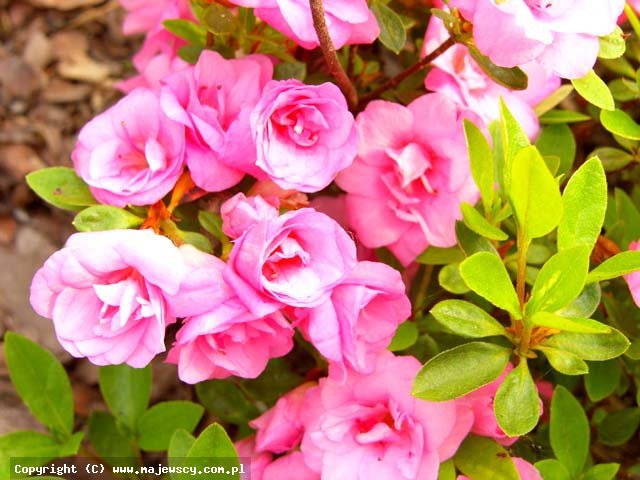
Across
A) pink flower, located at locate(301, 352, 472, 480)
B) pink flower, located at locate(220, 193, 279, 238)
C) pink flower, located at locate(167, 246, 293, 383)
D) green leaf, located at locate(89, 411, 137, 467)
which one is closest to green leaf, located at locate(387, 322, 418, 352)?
pink flower, located at locate(301, 352, 472, 480)

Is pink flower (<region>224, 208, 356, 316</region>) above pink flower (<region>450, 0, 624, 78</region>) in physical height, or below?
below

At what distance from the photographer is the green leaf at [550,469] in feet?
3.27

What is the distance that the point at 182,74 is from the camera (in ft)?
3.30

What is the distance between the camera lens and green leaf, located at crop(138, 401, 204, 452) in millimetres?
1176

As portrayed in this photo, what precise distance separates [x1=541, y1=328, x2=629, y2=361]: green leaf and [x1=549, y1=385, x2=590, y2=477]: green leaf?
17cm

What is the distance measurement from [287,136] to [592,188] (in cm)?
35

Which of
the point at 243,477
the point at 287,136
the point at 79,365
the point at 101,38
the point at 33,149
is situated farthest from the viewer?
the point at 101,38

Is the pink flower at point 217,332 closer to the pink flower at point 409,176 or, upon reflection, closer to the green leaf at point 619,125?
the pink flower at point 409,176

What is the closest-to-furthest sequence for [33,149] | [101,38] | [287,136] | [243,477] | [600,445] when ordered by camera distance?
[287,136] < [243,477] < [600,445] < [33,149] < [101,38]

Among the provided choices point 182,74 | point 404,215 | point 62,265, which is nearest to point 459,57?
point 404,215

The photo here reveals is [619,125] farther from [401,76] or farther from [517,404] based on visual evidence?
[517,404]

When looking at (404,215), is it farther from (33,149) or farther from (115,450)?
(33,149)

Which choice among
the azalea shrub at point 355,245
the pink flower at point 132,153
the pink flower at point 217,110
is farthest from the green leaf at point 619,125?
the pink flower at point 132,153

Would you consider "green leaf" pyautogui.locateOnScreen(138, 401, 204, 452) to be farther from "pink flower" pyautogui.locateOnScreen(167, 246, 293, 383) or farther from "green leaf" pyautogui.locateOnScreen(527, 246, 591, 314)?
"green leaf" pyautogui.locateOnScreen(527, 246, 591, 314)
